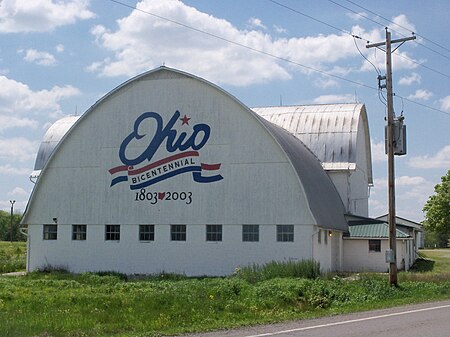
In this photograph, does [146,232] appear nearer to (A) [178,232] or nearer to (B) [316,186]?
(A) [178,232]

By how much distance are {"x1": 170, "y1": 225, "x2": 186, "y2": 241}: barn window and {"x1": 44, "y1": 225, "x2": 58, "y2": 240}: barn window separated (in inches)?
251

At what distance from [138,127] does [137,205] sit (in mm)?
3932

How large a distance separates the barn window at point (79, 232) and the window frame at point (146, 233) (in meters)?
3.08

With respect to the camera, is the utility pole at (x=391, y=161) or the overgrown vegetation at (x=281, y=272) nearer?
the utility pole at (x=391, y=161)

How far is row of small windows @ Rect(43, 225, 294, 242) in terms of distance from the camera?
31402 millimetres

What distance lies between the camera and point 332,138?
139 ft

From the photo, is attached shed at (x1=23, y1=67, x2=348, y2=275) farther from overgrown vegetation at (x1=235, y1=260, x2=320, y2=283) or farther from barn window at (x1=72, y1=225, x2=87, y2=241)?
overgrown vegetation at (x1=235, y1=260, x2=320, y2=283)

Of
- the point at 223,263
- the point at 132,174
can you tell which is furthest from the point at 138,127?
the point at 223,263

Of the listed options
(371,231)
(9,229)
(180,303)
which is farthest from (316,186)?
(9,229)

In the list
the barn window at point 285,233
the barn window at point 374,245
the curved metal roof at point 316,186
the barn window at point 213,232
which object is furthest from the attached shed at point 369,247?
the barn window at point 213,232

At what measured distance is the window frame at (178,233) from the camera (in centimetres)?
3291

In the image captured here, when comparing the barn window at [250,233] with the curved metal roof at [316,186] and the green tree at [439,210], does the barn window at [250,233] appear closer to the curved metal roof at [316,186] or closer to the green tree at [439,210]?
the curved metal roof at [316,186]

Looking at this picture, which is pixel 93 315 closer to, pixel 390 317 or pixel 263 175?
pixel 390 317

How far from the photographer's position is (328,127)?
4316 centimetres
